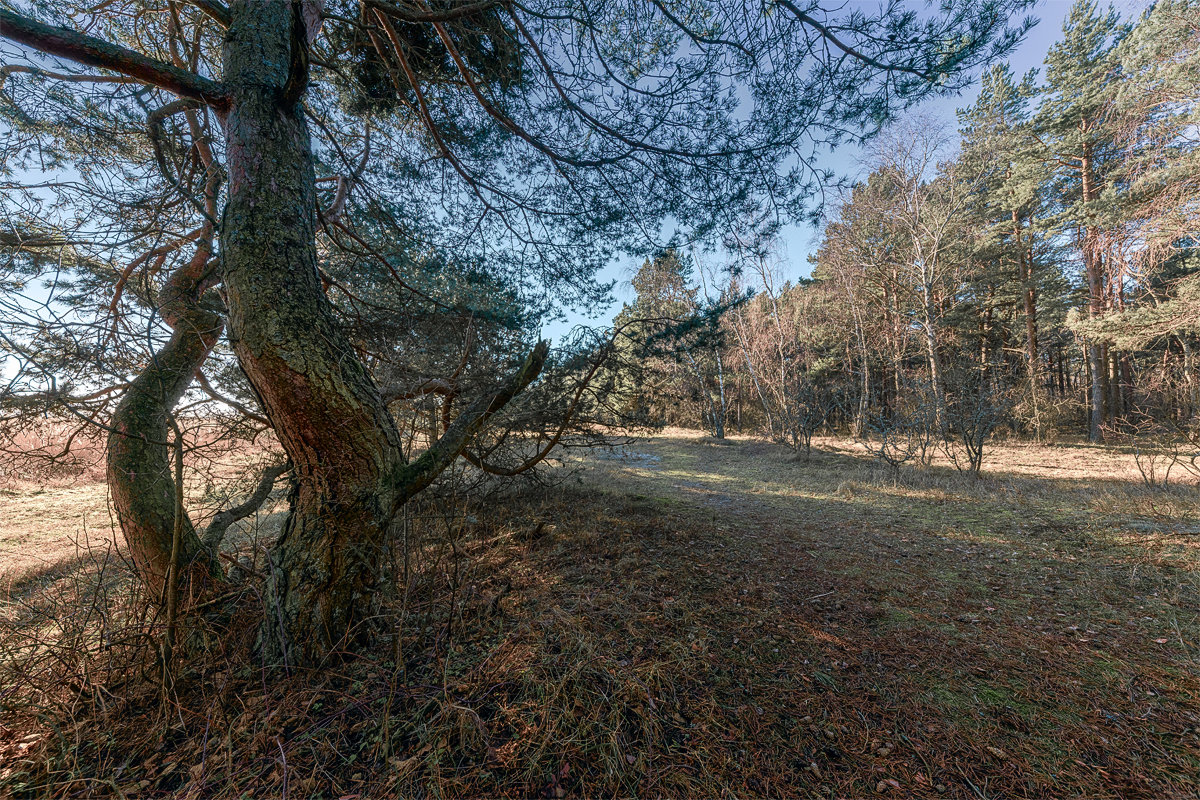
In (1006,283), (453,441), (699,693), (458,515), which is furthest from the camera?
(1006,283)

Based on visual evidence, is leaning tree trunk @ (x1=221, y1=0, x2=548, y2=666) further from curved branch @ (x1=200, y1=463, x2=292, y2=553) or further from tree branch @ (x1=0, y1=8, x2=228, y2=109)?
curved branch @ (x1=200, y1=463, x2=292, y2=553)

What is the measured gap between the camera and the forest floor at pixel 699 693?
4.97 feet

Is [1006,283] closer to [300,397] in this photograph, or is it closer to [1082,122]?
[1082,122]

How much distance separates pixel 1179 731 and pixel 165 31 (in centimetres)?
867

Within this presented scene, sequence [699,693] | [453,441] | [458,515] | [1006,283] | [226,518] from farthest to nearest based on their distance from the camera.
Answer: [1006,283], [458,515], [226,518], [453,441], [699,693]

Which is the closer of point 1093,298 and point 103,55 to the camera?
point 103,55

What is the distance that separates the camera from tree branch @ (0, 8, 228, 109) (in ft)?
5.69

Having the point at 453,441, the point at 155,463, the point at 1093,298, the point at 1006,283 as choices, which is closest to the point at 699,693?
the point at 453,441

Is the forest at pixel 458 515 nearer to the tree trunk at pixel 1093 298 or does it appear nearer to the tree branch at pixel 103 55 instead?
the tree branch at pixel 103 55

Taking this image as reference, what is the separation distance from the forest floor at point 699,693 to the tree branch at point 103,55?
8.73 feet

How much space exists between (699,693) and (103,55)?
4261mm

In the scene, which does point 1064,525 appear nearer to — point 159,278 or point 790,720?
point 790,720

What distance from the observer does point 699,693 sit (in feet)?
6.43

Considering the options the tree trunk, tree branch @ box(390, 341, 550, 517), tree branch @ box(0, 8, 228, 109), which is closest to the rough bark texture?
tree branch @ box(0, 8, 228, 109)
